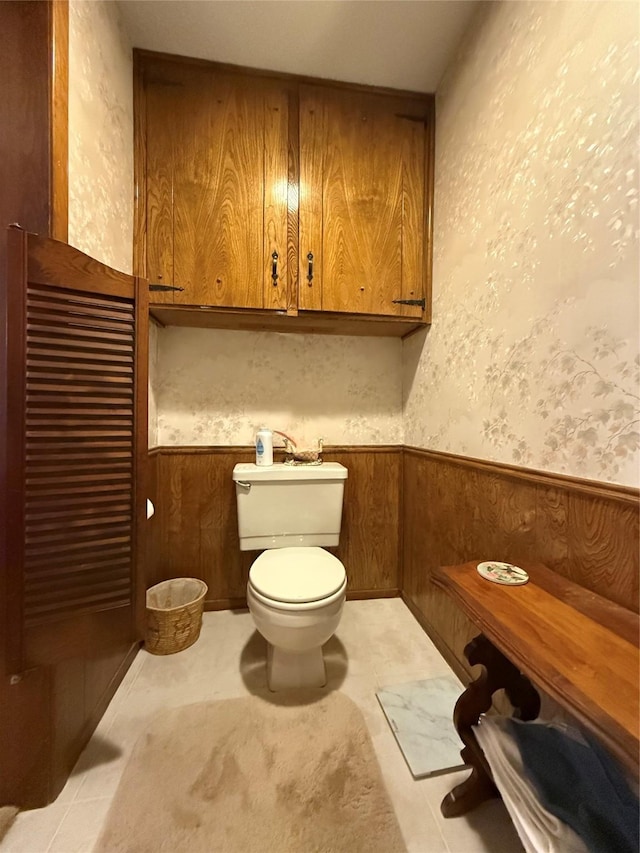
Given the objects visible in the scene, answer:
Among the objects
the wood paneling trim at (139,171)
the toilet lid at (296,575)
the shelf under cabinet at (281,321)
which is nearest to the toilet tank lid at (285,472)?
the toilet lid at (296,575)

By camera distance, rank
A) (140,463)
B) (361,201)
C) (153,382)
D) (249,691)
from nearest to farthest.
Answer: (140,463) → (249,691) → (361,201) → (153,382)

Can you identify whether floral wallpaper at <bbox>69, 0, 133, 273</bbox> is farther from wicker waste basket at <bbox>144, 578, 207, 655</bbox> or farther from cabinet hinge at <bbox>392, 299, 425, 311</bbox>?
wicker waste basket at <bbox>144, 578, 207, 655</bbox>

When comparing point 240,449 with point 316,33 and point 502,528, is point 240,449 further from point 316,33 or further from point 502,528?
point 316,33

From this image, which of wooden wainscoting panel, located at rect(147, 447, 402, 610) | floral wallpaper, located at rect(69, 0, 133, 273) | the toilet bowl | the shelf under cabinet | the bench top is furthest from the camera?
wooden wainscoting panel, located at rect(147, 447, 402, 610)

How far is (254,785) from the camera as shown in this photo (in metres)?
0.90

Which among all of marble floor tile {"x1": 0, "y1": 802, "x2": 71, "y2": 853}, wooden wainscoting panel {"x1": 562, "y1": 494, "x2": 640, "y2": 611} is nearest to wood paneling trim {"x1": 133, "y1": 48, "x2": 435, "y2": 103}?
wooden wainscoting panel {"x1": 562, "y1": 494, "x2": 640, "y2": 611}

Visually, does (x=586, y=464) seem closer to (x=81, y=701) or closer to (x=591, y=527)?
(x=591, y=527)

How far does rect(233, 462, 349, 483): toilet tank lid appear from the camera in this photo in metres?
1.50

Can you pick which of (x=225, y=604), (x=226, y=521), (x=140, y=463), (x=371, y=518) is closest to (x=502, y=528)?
(x=371, y=518)

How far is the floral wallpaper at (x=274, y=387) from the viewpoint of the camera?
66.4 inches

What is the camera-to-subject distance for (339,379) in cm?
183

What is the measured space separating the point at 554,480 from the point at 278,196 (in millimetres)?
1509

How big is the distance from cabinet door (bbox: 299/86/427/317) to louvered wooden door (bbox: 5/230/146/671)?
0.80 metres

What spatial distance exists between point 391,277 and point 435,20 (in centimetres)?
87
